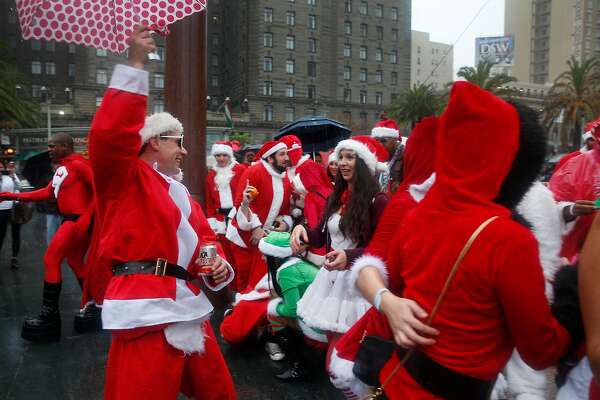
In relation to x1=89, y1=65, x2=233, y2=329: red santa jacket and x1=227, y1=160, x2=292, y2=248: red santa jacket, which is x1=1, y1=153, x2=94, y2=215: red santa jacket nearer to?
x1=227, y1=160, x2=292, y2=248: red santa jacket

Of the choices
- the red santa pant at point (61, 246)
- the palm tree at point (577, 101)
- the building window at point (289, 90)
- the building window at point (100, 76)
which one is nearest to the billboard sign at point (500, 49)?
the building window at point (289, 90)

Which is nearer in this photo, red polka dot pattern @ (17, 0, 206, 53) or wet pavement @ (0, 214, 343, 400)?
red polka dot pattern @ (17, 0, 206, 53)

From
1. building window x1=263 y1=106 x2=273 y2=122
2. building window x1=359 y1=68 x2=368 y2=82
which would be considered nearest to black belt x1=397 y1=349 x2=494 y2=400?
building window x1=263 y1=106 x2=273 y2=122

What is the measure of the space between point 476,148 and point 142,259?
1.66 m

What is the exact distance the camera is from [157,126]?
2834 millimetres

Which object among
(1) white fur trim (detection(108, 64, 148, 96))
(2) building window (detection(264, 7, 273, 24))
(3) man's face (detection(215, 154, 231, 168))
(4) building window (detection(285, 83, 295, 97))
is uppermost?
(2) building window (detection(264, 7, 273, 24))

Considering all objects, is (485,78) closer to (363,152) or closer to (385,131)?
(385,131)

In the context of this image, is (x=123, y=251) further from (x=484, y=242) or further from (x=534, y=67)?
(x=534, y=67)

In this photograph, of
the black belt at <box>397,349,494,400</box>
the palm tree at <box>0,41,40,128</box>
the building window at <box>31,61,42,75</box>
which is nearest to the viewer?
the black belt at <box>397,349,494,400</box>

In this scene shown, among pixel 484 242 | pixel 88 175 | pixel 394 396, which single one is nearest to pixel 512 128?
pixel 484 242

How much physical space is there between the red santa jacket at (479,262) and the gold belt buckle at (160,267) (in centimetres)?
132

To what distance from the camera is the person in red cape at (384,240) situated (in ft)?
6.95

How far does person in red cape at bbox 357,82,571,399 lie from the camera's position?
5.20 ft

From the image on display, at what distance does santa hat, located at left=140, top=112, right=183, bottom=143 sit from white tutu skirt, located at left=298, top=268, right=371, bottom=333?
154cm
